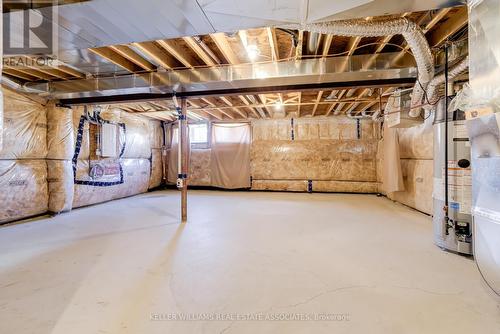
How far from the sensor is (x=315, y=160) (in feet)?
21.8

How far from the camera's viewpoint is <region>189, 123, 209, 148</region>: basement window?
7.33 meters

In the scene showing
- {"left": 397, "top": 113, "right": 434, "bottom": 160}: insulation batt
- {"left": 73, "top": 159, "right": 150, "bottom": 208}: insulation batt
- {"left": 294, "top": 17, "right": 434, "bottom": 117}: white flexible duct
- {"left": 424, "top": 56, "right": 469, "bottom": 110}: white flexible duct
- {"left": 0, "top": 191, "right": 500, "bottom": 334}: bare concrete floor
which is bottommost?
{"left": 0, "top": 191, "right": 500, "bottom": 334}: bare concrete floor

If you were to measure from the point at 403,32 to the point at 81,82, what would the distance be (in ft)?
13.7

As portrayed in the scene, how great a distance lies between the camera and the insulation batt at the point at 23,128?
3412mm

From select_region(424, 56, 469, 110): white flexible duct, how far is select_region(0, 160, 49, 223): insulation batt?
5.79m

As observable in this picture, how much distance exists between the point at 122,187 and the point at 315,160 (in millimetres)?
5244

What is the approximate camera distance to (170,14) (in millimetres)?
1646

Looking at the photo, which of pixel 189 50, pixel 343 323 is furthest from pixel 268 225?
pixel 189 50

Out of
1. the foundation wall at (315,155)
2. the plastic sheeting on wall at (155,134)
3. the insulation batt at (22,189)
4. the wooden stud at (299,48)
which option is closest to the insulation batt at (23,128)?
the insulation batt at (22,189)

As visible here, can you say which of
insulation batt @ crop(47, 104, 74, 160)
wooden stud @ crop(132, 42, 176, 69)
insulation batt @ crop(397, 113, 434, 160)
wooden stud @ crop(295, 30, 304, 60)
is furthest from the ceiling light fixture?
insulation batt @ crop(47, 104, 74, 160)

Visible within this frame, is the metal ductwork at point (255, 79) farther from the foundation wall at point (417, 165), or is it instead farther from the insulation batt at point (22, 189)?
the foundation wall at point (417, 165)

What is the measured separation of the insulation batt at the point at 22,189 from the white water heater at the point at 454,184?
5.73 m

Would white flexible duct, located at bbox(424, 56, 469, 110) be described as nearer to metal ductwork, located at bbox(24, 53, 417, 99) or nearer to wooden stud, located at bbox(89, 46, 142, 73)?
metal ductwork, located at bbox(24, 53, 417, 99)

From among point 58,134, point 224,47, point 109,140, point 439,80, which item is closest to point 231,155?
point 109,140
